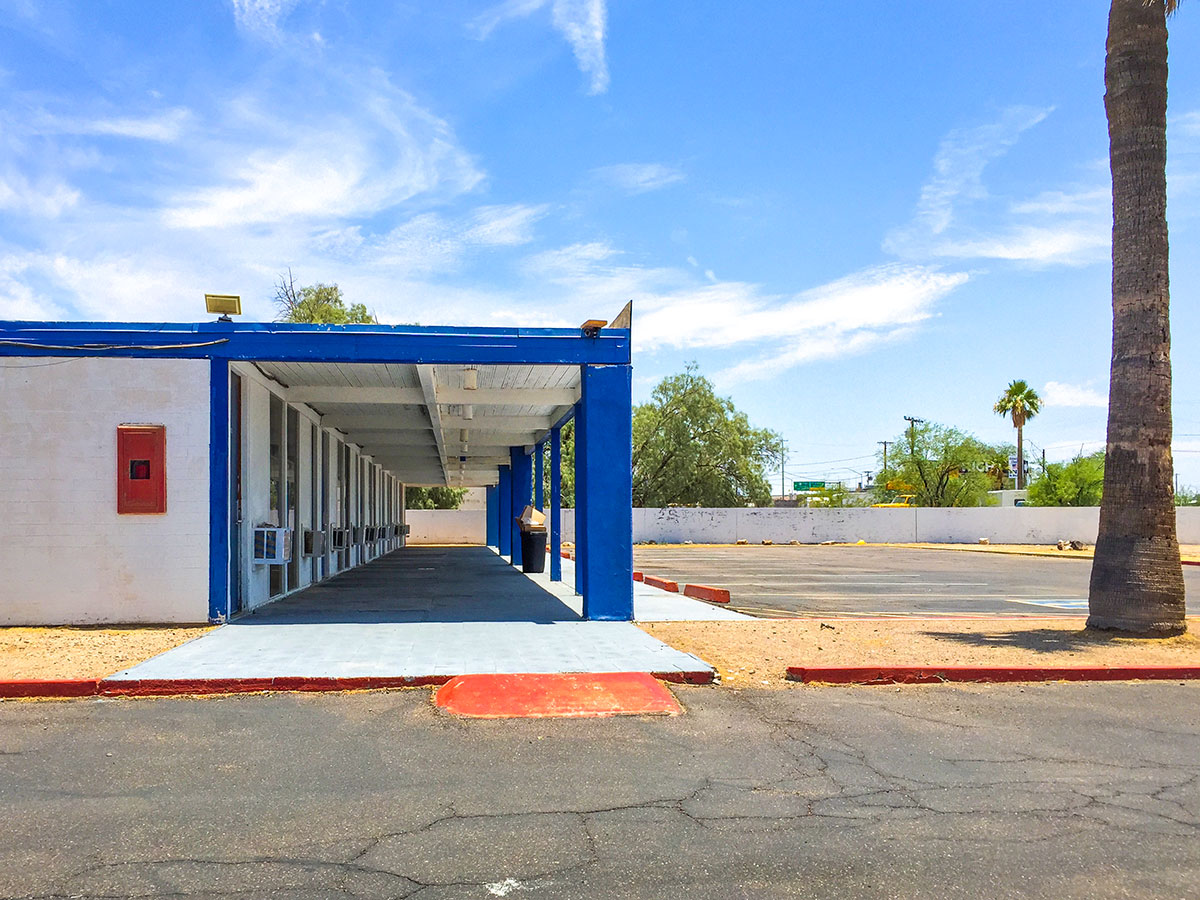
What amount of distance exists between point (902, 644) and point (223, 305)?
962cm

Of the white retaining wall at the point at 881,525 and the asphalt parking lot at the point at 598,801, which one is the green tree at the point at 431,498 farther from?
the asphalt parking lot at the point at 598,801

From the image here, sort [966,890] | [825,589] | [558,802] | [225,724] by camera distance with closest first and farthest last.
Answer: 1. [966,890]
2. [558,802]
3. [225,724]
4. [825,589]

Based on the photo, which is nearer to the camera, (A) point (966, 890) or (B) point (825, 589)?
(A) point (966, 890)

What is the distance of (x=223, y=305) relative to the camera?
1293 centimetres

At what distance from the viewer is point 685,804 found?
534cm

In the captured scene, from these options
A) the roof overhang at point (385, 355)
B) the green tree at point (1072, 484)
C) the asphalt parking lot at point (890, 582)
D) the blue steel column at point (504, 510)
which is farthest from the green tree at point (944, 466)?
the roof overhang at point (385, 355)

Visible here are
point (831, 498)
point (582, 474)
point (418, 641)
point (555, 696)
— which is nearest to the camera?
point (555, 696)

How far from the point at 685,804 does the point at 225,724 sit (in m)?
3.77

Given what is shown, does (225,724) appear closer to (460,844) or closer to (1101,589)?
(460,844)

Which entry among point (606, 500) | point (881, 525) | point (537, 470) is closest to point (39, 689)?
point (606, 500)

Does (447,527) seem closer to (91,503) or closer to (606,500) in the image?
(606,500)

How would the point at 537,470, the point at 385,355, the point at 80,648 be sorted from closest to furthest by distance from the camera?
the point at 80,648 → the point at 385,355 → the point at 537,470

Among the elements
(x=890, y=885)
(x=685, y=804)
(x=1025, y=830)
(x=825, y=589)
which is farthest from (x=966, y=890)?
(x=825, y=589)

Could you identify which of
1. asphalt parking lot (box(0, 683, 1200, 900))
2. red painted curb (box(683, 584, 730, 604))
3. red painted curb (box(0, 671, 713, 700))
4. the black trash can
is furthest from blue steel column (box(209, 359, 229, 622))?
the black trash can
